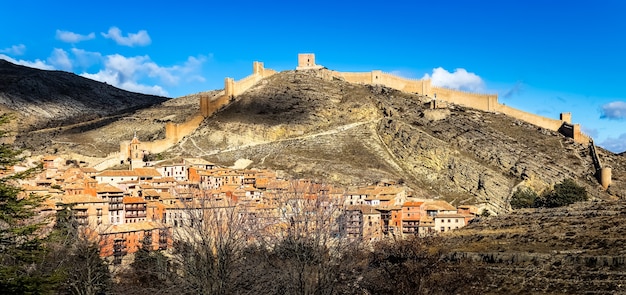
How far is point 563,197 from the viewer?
74.6 meters

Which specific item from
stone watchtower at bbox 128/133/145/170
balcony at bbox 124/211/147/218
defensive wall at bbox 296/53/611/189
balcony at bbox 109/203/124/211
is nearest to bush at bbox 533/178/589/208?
defensive wall at bbox 296/53/611/189

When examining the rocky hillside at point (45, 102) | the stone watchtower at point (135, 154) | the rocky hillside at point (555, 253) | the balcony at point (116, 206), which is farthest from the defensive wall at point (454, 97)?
the rocky hillside at point (555, 253)

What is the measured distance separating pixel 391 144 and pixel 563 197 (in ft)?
105

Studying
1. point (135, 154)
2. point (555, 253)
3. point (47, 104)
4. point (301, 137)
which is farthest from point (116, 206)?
point (47, 104)

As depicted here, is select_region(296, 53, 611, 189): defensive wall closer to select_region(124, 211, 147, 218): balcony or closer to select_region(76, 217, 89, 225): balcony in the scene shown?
select_region(124, 211, 147, 218): balcony

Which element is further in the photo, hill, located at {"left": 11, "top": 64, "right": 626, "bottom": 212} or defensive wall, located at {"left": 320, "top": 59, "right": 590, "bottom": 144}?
defensive wall, located at {"left": 320, "top": 59, "right": 590, "bottom": 144}

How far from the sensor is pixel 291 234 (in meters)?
40.1

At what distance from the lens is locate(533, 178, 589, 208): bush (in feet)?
243

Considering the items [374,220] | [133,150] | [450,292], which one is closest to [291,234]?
[450,292]

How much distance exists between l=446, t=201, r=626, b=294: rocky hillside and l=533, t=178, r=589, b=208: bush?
3601 cm

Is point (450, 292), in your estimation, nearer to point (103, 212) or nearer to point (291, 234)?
point (291, 234)

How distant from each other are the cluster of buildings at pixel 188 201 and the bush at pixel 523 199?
7.02 m

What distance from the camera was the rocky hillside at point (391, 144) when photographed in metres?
90.4

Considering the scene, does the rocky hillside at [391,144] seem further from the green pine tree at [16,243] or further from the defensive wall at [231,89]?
the green pine tree at [16,243]
